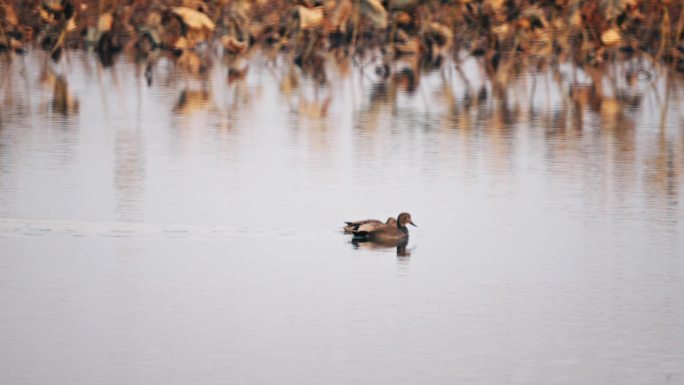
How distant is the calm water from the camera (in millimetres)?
7512

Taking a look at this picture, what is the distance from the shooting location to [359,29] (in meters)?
22.9

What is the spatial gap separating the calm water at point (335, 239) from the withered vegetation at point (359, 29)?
9.80 feet

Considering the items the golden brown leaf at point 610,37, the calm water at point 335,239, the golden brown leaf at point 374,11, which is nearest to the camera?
the calm water at point 335,239

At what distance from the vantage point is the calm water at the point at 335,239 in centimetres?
751

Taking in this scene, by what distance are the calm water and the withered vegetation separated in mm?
2987

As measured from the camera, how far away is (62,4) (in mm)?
20844

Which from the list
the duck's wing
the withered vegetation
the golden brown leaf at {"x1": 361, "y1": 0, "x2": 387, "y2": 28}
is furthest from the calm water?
the withered vegetation

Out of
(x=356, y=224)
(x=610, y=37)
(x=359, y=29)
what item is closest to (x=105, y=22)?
(x=359, y=29)

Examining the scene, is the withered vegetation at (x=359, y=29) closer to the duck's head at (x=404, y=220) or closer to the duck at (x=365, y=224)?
the duck's head at (x=404, y=220)

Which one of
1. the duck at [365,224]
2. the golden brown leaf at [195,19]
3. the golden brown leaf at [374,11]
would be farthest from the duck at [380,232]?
the golden brown leaf at [195,19]

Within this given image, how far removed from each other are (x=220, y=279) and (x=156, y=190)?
2.80 m

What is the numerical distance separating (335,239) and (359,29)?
12935 millimetres

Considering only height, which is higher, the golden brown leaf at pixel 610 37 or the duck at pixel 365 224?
the golden brown leaf at pixel 610 37

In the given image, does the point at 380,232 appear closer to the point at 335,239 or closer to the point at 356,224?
the point at 356,224
